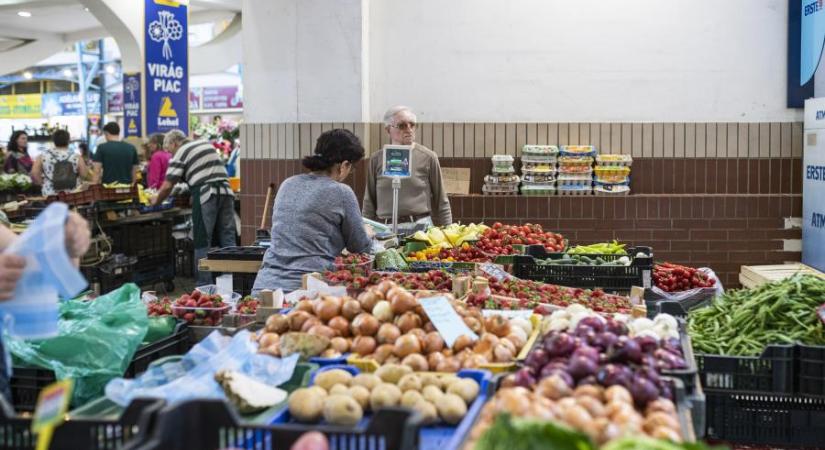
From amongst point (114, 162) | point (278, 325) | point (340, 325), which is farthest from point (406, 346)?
point (114, 162)

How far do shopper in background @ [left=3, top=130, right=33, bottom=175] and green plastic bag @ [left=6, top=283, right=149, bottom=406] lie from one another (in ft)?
38.1

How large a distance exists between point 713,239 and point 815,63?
1.83 meters

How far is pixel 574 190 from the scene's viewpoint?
29.7 feet

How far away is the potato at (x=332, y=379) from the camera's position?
2984 mm

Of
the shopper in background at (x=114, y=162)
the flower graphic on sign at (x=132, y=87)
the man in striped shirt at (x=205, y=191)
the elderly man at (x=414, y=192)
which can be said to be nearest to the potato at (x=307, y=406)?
the elderly man at (x=414, y=192)

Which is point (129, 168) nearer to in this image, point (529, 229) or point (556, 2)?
point (556, 2)

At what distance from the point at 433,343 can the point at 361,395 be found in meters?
0.56

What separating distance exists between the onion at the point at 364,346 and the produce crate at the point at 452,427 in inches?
16.1

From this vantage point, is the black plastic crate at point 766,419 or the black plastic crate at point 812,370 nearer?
the black plastic crate at point 812,370

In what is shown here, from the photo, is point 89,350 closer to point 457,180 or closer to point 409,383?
point 409,383

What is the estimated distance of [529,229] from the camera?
268 inches

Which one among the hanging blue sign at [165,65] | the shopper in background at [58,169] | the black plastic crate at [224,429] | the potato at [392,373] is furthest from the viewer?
the hanging blue sign at [165,65]

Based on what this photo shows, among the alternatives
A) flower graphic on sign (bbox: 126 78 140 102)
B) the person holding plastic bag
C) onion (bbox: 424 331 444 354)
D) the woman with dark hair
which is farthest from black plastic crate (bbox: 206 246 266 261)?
flower graphic on sign (bbox: 126 78 140 102)

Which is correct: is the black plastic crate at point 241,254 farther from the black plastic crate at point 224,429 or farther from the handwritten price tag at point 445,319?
the black plastic crate at point 224,429
